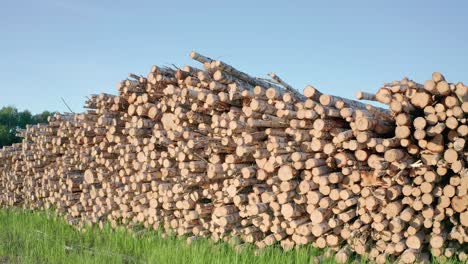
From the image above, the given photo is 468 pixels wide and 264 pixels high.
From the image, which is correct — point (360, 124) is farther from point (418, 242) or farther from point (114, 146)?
point (114, 146)

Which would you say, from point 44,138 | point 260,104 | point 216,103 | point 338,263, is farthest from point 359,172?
point 44,138

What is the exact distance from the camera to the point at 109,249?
22.4 ft

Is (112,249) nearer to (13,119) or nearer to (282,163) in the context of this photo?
(282,163)

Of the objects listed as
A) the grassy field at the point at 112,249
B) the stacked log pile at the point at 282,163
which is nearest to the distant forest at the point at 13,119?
the grassy field at the point at 112,249

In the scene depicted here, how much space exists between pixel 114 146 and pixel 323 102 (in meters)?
3.92

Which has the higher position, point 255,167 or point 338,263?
point 255,167

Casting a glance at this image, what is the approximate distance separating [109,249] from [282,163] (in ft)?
9.89

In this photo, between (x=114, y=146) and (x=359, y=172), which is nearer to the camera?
(x=359, y=172)

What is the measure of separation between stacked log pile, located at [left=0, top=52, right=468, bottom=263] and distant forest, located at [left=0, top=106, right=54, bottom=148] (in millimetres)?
19177

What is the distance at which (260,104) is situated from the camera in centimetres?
588

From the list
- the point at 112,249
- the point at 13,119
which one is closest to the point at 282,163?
the point at 112,249

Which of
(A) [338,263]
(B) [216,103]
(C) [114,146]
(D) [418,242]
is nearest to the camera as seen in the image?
(D) [418,242]

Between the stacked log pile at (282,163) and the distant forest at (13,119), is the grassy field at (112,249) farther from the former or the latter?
the distant forest at (13,119)

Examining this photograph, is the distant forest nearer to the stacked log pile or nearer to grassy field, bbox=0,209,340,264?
grassy field, bbox=0,209,340,264
